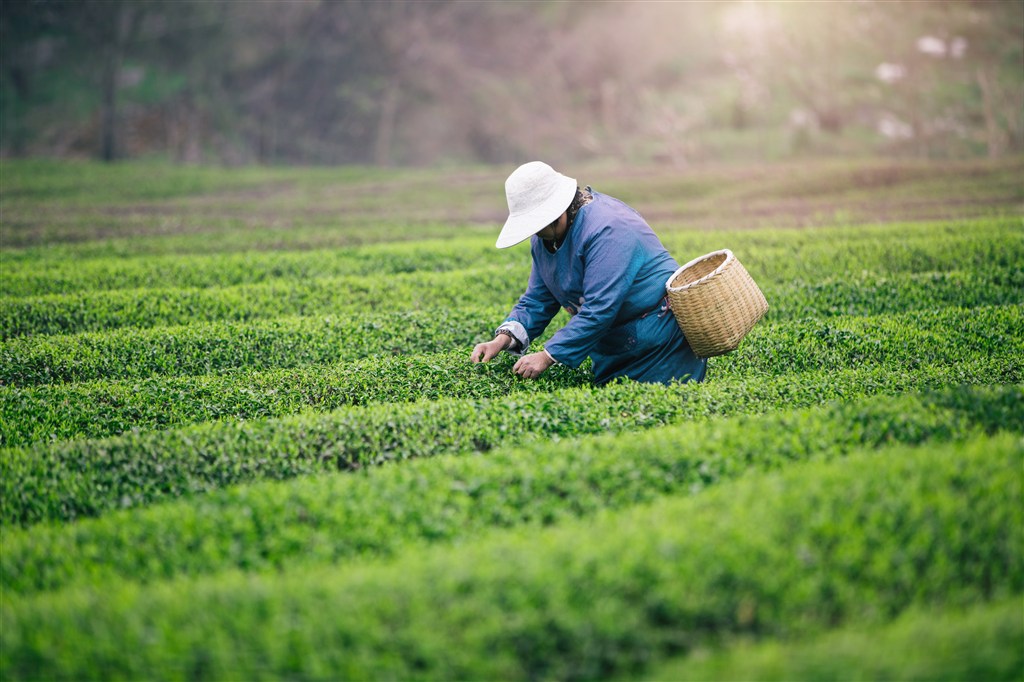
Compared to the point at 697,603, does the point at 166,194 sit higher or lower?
higher

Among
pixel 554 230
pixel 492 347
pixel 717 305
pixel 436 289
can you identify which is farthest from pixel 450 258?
pixel 717 305

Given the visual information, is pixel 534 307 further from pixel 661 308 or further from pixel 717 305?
Answer: pixel 717 305

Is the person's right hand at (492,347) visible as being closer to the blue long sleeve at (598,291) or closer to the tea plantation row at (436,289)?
the blue long sleeve at (598,291)

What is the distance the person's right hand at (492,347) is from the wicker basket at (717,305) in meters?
1.25

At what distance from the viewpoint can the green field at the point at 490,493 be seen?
314 centimetres

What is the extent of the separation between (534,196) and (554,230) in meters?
0.28

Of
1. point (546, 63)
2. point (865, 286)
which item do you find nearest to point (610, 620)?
point (865, 286)

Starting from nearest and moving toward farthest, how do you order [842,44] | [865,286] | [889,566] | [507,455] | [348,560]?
[889,566], [348,560], [507,455], [865,286], [842,44]

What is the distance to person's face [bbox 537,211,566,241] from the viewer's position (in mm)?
5617

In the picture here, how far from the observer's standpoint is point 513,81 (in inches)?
1642

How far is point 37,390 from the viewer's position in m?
6.58

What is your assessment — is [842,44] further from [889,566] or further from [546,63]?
[889,566]

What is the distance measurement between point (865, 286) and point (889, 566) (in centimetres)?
674

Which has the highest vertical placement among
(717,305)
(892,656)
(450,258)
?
(717,305)
